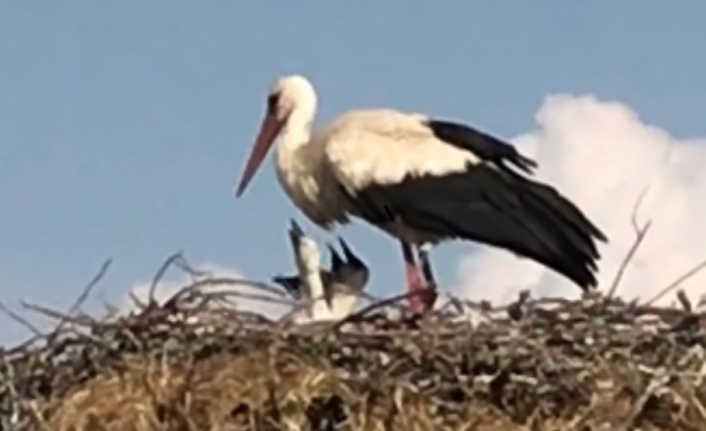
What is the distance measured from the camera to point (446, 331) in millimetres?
5863

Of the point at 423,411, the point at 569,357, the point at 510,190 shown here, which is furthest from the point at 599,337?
the point at 510,190

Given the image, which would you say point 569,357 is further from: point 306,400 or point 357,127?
point 357,127

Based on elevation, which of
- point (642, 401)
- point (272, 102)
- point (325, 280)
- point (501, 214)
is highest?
point (272, 102)

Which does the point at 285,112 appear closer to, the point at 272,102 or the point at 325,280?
the point at 272,102

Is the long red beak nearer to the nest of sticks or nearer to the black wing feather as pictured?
the black wing feather

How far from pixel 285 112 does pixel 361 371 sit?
4.94 m

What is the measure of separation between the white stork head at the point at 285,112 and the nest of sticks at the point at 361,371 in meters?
4.59

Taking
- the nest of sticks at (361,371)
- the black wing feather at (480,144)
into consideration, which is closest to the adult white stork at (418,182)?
the black wing feather at (480,144)

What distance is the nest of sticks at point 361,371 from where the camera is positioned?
222 inches

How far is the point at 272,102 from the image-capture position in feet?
Result: 35.0

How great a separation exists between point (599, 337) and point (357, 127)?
4039 mm

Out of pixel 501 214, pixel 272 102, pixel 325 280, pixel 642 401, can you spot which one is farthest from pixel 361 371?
pixel 272 102

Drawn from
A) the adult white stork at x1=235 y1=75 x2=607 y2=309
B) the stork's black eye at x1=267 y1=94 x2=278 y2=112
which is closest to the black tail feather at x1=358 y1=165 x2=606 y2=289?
the adult white stork at x1=235 y1=75 x2=607 y2=309

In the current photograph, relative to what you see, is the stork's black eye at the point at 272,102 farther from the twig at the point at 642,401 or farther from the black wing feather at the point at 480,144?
the twig at the point at 642,401
